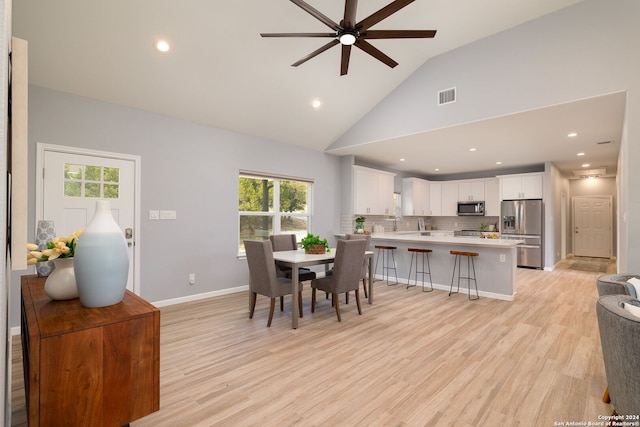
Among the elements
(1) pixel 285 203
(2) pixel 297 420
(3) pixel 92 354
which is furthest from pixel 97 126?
(2) pixel 297 420

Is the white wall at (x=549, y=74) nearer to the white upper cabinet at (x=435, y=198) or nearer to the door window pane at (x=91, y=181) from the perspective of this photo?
the door window pane at (x=91, y=181)

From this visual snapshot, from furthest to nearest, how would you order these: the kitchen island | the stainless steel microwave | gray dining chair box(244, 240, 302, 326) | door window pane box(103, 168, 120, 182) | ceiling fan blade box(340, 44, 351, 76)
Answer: the stainless steel microwave < the kitchen island < door window pane box(103, 168, 120, 182) < gray dining chair box(244, 240, 302, 326) < ceiling fan blade box(340, 44, 351, 76)

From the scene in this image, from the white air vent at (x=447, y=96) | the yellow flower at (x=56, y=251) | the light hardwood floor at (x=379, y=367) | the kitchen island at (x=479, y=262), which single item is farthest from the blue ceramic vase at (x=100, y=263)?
the kitchen island at (x=479, y=262)

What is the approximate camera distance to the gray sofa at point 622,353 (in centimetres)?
149

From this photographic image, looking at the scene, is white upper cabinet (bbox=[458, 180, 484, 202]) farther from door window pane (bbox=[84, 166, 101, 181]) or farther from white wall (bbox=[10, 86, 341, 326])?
door window pane (bbox=[84, 166, 101, 181])

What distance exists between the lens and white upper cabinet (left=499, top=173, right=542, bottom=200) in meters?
7.26

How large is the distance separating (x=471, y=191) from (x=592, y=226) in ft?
14.1

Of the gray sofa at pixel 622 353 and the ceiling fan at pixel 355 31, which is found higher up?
the ceiling fan at pixel 355 31

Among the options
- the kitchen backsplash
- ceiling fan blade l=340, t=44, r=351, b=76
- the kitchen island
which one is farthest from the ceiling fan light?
the kitchen backsplash

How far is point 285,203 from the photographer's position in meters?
5.82

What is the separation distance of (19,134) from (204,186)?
369 centimetres

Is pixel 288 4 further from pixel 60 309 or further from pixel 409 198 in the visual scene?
pixel 409 198

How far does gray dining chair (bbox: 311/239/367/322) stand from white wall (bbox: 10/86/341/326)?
6.09ft

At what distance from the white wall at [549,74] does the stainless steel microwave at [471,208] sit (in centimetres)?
441
